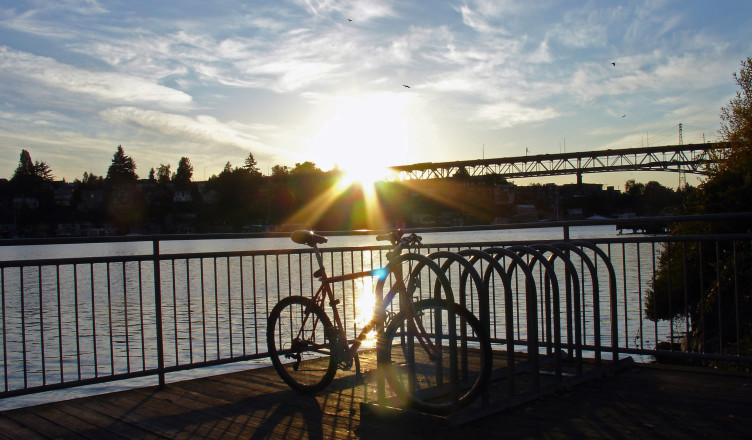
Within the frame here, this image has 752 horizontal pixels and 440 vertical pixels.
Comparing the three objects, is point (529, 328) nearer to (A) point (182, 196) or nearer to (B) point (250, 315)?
(B) point (250, 315)

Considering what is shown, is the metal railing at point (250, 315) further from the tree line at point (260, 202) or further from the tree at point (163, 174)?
the tree at point (163, 174)

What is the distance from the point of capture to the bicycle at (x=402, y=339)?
13.8 feet

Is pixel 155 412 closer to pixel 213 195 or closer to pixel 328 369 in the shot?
pixel 328 369

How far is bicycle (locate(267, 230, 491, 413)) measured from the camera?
4.19 m

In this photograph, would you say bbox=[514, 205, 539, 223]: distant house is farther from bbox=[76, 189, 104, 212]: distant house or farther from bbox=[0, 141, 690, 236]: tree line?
bbox=[76, 189, 104, 212]: distant house

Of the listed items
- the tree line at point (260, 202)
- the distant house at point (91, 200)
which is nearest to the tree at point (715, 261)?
the tree line at point (260, 202)

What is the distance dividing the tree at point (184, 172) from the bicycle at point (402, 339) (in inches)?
6202

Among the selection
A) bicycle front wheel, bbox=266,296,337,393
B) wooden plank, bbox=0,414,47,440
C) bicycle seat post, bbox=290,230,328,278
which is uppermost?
bicycle seat post, bbox=290,230,328,278

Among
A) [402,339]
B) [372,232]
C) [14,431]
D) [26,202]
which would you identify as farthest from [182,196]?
[402,339]

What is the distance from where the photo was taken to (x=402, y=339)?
15.7ft

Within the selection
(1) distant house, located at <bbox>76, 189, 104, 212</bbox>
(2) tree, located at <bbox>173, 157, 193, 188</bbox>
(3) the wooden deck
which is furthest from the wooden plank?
(2) tree, located at <bbox>173, 157, 193, 188</bbox>

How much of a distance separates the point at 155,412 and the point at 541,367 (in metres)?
3.23

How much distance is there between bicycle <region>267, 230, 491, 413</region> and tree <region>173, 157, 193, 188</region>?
517 ft

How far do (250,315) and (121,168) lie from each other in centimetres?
15328
